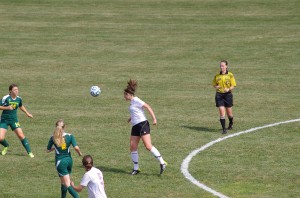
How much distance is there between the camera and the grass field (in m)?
22.7

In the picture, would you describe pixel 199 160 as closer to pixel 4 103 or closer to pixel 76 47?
pixel 4 103

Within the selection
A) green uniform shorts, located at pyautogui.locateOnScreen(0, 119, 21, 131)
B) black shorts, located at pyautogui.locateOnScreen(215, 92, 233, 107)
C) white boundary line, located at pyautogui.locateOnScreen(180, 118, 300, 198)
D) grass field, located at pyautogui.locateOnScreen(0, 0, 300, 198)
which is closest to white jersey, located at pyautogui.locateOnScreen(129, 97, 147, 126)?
grass field, located at pyautogui.locateOnScreen(0, 0, 300, 198)

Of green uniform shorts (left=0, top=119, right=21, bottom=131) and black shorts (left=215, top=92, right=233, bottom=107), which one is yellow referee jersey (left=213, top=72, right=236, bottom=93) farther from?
green uniform shorts (left=0, top=119, right=21, bottom=131)

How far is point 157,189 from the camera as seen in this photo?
842 inches

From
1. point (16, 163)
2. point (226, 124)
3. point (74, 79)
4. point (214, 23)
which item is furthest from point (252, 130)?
point (214, 23)

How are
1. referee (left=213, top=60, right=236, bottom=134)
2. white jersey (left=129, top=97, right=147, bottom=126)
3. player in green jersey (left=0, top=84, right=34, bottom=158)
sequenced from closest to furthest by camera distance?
1. white jersey (left=129, top=97, right=147, bottom=126)
2. player in green jersey (left=0, top=84, right=34, bottom=158)
3. referee (left=213, top=60, right=236, bottom=134)

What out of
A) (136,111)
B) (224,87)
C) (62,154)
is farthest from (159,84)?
(62,154)

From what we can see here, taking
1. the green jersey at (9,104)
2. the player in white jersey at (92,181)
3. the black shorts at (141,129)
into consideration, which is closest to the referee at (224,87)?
the black shorts at (141,129)

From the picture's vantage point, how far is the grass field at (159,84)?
2273 cm

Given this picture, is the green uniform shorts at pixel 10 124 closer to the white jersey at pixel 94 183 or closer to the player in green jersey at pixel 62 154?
the player in green jersey at pixel 62 154

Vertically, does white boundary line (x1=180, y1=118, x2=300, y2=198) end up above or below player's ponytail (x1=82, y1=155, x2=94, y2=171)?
below

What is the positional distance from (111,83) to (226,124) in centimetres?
916

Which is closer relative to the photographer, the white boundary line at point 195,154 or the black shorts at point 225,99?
the white boundary line at point 195,154

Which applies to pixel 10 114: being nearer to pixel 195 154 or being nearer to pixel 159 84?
pixel 195 154
